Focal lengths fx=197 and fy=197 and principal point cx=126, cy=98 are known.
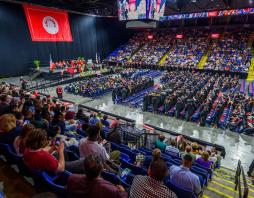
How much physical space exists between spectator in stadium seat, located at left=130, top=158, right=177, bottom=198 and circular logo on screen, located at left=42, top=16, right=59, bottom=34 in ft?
80.6

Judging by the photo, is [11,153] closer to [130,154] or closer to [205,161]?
[130,154]

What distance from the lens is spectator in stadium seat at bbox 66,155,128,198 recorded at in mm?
1899

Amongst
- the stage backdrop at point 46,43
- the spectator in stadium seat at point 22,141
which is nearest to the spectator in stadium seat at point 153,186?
the spectator in stadium seat at point 22,141

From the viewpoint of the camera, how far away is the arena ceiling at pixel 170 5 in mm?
23030

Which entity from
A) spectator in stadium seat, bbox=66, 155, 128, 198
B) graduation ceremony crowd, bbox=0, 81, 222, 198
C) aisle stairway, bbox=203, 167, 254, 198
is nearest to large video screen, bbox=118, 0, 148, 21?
graduation ceremony crowd, bbox=0, 81, 222, 198

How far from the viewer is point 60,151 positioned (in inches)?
112

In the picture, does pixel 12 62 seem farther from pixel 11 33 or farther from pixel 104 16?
pixel 104 16

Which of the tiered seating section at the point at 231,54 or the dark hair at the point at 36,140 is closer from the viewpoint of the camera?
the dark hair at the point at 36,140

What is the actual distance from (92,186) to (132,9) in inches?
638

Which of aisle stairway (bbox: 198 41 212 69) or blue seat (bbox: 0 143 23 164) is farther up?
blue seat (bbox: 0 143 23 164)

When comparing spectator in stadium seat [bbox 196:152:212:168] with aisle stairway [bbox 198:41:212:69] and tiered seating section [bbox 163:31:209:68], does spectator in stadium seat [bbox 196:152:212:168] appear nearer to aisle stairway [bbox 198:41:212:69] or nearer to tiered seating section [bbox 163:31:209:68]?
tiered seating section [bbox 163:31:209:68]

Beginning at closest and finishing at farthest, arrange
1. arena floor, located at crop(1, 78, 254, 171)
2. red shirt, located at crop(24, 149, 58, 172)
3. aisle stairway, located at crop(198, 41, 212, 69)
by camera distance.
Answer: red shirt, located at crop(24, 149, 58, 172) → arena floor, located at crop(1, 78, 254, 171) → aisle stairway, located at crop(198, 41, 212, 69)

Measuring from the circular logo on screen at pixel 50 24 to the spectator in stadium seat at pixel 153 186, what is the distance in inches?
968

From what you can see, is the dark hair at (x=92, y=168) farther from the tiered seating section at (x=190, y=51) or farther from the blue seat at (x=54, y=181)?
the tiered seating section at (x=190, y=51)
